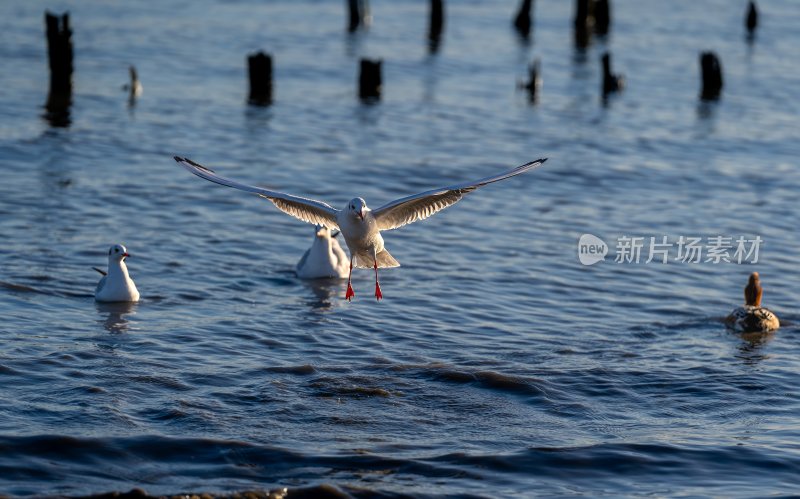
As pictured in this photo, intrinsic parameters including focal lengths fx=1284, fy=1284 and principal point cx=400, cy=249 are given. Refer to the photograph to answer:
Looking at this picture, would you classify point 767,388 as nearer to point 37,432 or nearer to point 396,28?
point 37,432

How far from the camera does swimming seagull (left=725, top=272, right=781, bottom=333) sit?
15734mm

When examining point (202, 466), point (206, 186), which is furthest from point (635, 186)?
point (202, 466)

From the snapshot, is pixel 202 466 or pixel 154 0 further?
pixel 154 0

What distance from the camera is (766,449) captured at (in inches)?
476

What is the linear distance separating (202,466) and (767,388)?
6385 millimetres

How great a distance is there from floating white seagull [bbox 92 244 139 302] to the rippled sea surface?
23 cm

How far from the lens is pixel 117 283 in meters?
15.7

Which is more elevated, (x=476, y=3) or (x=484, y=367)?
(x=476, y=3)

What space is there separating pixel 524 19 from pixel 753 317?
89.7ft

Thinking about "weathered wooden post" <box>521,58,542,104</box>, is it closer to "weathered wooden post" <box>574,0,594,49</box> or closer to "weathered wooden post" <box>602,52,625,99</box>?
"weathered wooden post" <box>602,52,625,99</box>

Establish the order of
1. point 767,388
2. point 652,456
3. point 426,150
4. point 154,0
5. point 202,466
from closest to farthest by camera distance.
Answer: point 202,466, point 652,456, point 767,388, point 426,150, point 154,0

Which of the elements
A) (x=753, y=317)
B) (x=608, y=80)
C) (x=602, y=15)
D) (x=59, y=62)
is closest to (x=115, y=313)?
(x=753, y=317)

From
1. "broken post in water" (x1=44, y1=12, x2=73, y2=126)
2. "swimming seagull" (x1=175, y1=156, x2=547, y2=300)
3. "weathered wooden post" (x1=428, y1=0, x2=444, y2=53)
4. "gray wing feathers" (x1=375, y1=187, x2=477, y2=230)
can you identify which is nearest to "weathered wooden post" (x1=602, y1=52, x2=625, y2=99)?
"weathered wooden post" (x1=428, y1=0, x2=444, y2=53)

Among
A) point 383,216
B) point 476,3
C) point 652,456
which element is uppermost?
point 476,3
